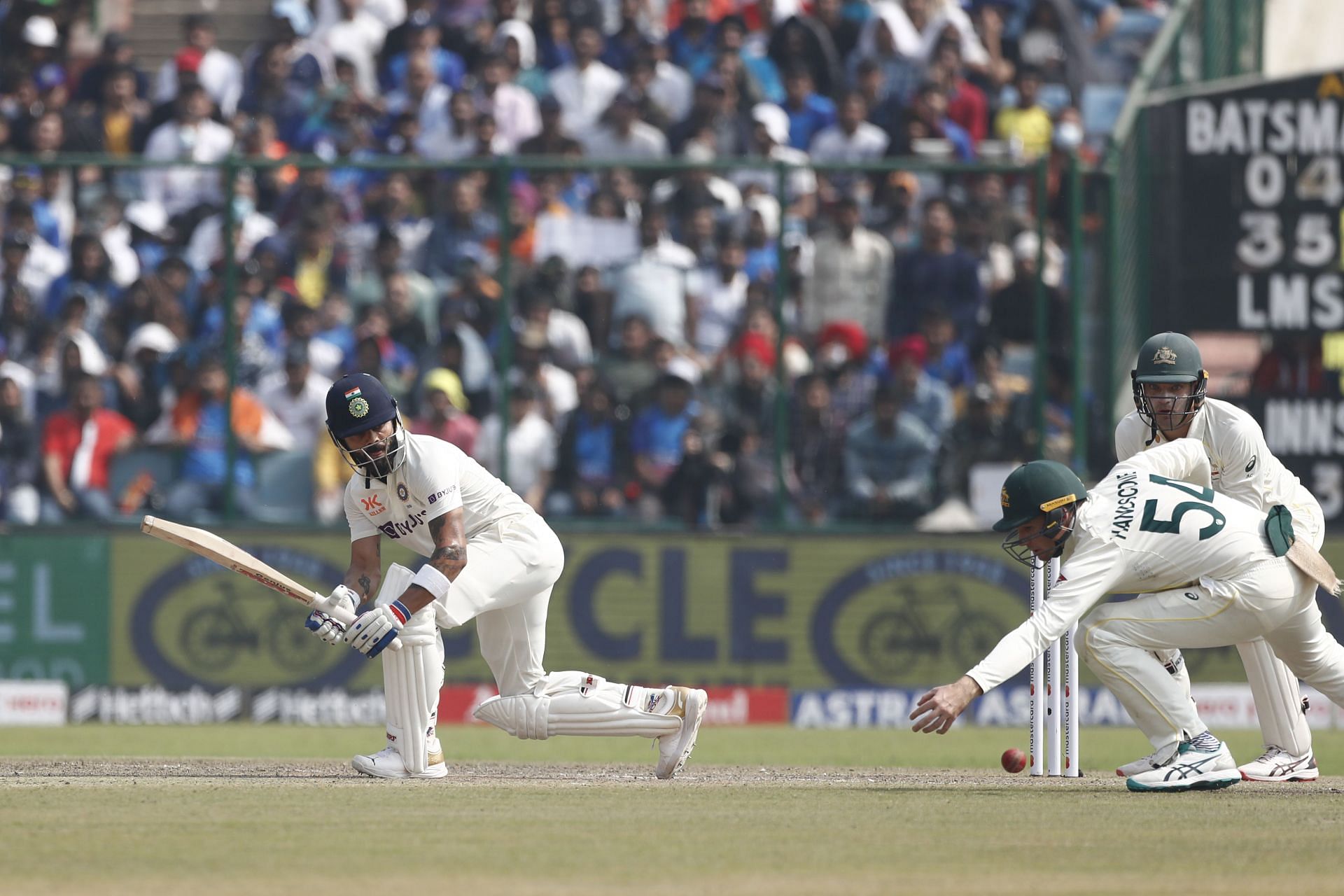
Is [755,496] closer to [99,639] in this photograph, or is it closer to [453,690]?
[453,690]

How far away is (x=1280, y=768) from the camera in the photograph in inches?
344

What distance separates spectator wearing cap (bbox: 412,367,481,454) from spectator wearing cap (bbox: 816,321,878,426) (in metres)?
2.56

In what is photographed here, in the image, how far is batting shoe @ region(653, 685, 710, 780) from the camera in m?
8.63

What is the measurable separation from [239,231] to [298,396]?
1336mm

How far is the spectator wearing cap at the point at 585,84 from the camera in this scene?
17.1 meters

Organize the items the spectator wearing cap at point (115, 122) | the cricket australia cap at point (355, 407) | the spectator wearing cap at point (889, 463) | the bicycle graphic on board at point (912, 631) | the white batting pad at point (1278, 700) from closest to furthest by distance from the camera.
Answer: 1. the cricket australia cap at point (355, 407)
2. the white batting pad at point (1278, 700)
3. the bicycle graphic on board at point (912, 631)
4. the spectator wearing cap at point (889, 463)
5. the spectator wearing cap at point (115, 122)

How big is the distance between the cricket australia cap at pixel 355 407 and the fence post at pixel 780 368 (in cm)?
665

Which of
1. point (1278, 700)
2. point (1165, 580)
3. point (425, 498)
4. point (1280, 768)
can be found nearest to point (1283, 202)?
point (1278, 700)

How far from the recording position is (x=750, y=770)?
974 cm

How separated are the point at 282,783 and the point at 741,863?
2.85m

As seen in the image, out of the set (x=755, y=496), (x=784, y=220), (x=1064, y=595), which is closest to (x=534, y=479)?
(x=755, y=496)

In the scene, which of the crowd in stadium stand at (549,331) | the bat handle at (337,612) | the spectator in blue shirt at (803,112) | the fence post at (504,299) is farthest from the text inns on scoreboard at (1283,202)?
the bat handle at (337,612)

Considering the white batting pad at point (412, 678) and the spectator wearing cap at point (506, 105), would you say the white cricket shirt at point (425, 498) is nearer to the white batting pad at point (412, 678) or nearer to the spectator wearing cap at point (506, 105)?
the white batting pad at point (412, 678)

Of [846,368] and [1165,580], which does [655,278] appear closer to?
[846,368]
